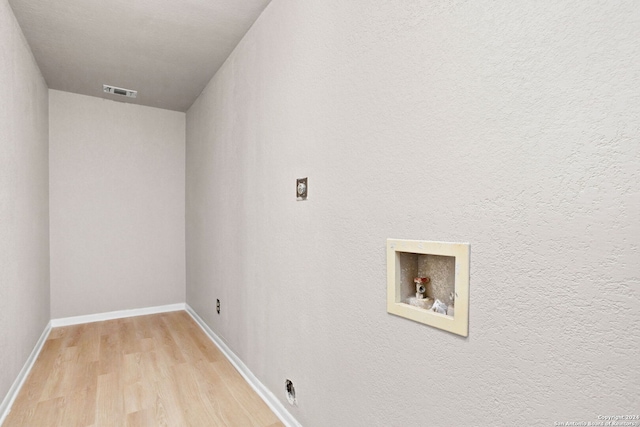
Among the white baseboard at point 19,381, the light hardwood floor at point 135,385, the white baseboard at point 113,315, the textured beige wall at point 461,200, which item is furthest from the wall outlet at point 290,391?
the white baseboard at point 113,315

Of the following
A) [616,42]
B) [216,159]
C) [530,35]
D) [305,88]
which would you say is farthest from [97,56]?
[616,42]

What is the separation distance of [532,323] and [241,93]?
92.0 inches

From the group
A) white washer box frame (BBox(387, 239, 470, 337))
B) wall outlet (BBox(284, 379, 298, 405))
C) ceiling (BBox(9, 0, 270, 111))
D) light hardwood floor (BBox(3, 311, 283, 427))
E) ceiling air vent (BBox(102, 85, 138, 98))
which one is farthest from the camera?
ceiling air vent (BBox(102, 85, 138, 98))

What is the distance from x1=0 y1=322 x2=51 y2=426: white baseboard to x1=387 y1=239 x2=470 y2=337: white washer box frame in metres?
2.31

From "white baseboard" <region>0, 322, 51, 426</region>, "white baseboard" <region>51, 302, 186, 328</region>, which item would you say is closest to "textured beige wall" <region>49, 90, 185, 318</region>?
"white baseboard" <region>51, 302, 186, 328</region>

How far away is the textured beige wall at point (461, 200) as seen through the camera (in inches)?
29.1

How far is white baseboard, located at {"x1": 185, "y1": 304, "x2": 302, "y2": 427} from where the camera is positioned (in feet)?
6.43

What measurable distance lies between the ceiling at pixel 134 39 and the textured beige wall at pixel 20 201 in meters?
0.16

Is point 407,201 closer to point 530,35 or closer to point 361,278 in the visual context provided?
point 361,278

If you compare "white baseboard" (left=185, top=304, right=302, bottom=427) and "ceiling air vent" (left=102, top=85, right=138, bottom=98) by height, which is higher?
"ceiling air vent" (left=102, top=85, right=138, bottom=98)

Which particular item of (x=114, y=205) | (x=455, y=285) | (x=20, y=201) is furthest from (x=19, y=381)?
(x=455, y=285)

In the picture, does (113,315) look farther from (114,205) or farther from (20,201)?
(20,201)

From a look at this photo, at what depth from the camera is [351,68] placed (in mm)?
1457

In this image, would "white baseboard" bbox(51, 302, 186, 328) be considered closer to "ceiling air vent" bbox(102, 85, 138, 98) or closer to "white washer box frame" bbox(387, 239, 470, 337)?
"ceiling air vent" bbox(102, 85, 138, 98)
